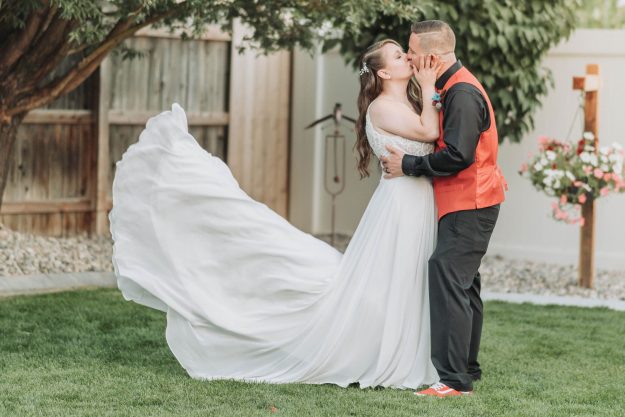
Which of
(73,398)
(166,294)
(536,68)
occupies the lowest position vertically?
(73,398)

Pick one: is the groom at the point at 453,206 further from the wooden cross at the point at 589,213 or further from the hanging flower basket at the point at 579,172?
the wooden cross at the point at 589,213

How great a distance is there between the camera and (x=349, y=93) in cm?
1116

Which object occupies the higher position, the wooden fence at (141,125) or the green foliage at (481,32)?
the green foliage at (481,32)

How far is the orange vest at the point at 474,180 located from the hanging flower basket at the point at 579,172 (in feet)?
11.7

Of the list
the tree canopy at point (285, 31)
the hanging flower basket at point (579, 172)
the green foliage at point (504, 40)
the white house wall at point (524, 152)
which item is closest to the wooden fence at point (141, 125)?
the white house wall at point (524, 152)

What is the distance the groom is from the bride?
0.15m

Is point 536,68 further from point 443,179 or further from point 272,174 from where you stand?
point 443,179

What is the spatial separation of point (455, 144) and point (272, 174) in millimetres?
6496

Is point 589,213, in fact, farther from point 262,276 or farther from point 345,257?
point 262,276

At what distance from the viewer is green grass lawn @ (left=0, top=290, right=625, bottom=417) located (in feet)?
16.1

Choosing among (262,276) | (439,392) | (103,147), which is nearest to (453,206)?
(439,392)

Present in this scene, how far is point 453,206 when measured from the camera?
516 centimetres

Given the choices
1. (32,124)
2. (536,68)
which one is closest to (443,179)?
(536,68)

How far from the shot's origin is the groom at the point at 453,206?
511 centimetres
